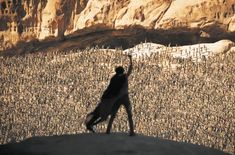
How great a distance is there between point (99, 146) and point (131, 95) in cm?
6755

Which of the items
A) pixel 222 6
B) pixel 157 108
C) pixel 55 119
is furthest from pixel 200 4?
pixel 55 119

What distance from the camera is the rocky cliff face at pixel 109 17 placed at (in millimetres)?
88000

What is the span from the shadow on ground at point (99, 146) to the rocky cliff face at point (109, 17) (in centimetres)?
7131

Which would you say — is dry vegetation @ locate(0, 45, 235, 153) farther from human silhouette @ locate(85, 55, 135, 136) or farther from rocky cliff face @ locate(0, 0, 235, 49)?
human silhouette @ locate(85, 55, 135, 136)

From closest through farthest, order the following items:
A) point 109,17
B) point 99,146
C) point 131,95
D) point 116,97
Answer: point 99,146, point 116,97, point 131,95, point 109,17

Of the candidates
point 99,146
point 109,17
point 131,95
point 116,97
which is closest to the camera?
point 99,146

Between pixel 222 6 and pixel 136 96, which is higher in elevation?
pixel 222 6

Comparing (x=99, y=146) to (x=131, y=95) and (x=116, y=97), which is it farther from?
(x=131, y=95)

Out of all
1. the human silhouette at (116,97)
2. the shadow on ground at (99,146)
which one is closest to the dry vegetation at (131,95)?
the human silhouette at (116,97)

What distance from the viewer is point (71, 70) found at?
90375 mm

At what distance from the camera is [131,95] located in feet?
275

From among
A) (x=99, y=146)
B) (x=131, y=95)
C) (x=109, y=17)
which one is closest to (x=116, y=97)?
(x=99, y=146)

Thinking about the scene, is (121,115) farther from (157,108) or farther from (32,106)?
(32,106)

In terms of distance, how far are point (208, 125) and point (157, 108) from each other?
778 centimetres
